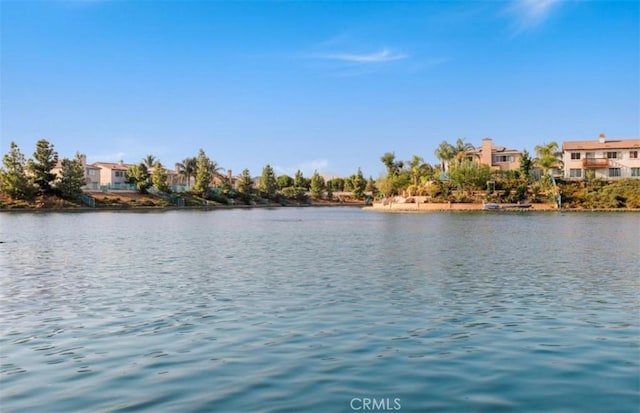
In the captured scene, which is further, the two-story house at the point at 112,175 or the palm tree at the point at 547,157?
the two-story house at the point at 112,175

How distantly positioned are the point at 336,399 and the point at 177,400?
8.78 ft

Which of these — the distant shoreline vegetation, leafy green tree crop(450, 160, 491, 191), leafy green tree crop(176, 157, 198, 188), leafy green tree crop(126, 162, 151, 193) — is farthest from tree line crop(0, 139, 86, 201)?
leafy green tree crop(450, 160, 491, 191)

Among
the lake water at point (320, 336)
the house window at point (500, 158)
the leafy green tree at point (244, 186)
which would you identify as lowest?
the lake water at point (320, 336)

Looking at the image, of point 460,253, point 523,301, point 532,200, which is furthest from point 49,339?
point 532,200

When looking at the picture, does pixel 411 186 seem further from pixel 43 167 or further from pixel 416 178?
pixel 43 167

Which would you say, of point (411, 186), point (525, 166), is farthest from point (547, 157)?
point (411, 186)

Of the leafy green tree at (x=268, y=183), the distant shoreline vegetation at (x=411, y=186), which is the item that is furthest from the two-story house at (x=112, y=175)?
the leafy green tree at (x=268, y=183)

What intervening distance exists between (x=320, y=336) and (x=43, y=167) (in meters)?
119

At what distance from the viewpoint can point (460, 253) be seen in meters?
35.3

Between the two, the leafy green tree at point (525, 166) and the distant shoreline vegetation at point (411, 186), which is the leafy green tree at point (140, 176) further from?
the leafy green tree at point (525, 166)

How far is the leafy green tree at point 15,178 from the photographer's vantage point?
114 meters

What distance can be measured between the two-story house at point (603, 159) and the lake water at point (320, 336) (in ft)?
328

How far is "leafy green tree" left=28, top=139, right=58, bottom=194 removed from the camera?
389 feet

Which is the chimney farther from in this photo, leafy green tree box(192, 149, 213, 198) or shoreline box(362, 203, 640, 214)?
leafy green tree box(192, 149, 213, 198)
